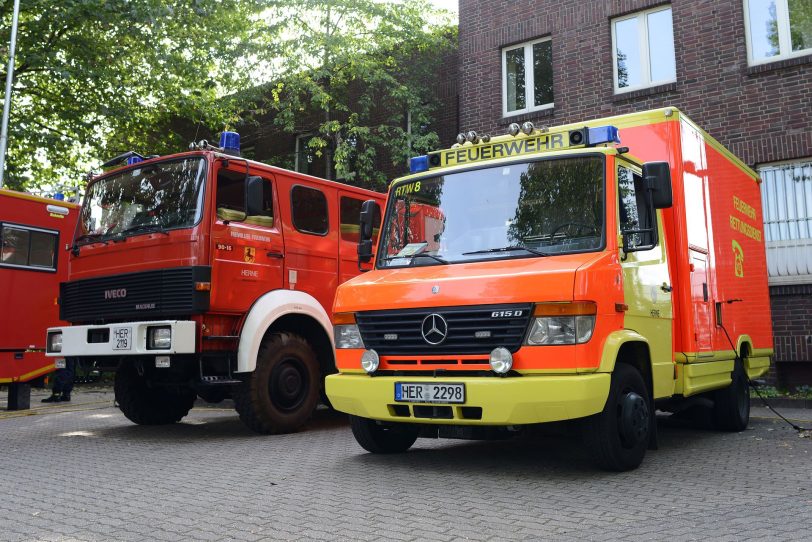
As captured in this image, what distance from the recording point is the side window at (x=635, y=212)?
5699 mm

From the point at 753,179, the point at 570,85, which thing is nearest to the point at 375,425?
the point at 753,179

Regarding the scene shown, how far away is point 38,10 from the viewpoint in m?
17.0

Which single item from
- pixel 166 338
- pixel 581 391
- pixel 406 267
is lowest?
pixel 581 391

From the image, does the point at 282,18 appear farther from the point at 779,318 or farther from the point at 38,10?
the point at 779,318

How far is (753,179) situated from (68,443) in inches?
340

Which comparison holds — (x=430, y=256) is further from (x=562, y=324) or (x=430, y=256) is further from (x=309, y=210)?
(x=309, y=210)

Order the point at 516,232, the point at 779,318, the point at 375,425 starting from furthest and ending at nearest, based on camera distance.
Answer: the point at 779,318 < the point at 375,425 < the point at 516,232

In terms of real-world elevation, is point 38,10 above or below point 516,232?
above

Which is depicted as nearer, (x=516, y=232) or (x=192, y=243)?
(x=516, y=232)

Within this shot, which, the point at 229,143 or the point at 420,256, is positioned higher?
the point at 229,143

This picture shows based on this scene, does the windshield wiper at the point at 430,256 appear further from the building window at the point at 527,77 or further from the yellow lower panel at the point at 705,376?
the building window at the point at 527,77

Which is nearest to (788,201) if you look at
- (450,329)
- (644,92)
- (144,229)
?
(644,92)

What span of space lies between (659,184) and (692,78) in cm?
894

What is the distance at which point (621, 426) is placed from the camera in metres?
5.51
